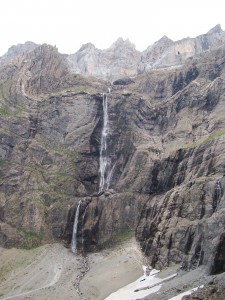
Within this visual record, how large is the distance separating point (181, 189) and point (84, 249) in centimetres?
2213

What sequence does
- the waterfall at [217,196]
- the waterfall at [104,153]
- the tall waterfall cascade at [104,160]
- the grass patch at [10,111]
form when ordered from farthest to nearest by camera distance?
1. the grass patch at [10,111]
2. the waterfall at [104,153]
3. the tall waterfall cascade at [104,160]
4. the waterfall at [217,196]

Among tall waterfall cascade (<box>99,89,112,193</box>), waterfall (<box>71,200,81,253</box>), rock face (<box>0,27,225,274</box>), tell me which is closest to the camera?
rock face (<box>0,27,225,274</box>)

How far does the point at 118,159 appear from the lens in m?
96.4

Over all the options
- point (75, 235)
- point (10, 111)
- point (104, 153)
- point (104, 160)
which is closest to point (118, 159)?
point (104, 160)

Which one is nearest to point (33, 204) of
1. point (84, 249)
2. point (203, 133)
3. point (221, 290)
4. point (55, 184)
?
point (55, 184)

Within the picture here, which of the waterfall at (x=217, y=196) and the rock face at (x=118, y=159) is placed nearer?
the waterfall at (x=217, y=196)

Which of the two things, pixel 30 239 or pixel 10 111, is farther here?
pixel 10 111

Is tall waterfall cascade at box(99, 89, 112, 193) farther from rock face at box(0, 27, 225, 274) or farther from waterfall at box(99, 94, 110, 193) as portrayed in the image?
rock face at box(0, 27, 225, 274)

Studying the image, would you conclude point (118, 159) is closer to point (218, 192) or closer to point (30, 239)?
point (30, 239)

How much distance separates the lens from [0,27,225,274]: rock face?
6294 cm

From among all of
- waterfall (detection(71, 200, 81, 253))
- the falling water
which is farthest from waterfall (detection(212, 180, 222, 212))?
waterfall (detection(71, 200, 81, 253))

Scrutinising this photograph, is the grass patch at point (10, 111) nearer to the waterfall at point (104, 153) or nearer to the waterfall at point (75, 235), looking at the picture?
the waterfall at point (104, 153)

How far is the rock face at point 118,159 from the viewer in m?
62.9

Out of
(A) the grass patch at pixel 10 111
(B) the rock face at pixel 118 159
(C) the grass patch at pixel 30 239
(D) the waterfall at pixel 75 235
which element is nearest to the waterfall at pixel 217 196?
(B) the rock face at pixel 118 159
